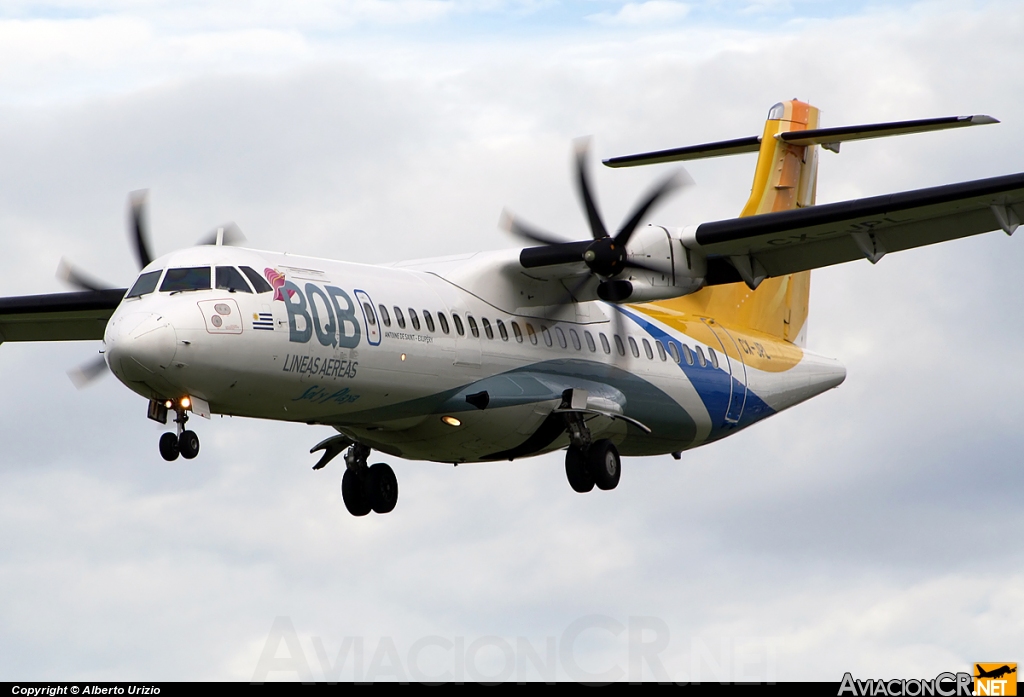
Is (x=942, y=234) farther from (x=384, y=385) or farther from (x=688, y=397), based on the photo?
(x=384, y=385)

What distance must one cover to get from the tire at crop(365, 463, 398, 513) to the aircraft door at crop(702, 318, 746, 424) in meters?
5.49

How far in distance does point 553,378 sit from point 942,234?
5.53 metres

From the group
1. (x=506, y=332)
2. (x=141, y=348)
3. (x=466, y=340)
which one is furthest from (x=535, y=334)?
(x=141, y=348)

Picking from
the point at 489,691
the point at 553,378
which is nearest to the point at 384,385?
the point at 553,378

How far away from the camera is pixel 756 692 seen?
14.7 m

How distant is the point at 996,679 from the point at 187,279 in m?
9.61

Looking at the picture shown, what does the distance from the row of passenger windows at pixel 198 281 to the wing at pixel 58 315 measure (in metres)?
3.46

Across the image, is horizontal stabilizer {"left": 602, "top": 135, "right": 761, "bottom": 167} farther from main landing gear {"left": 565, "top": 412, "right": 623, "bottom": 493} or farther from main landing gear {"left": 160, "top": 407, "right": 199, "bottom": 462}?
main landing gear {"left": 160, "top": 407, "right": 199, "bottom": 462}

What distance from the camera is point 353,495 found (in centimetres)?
2214

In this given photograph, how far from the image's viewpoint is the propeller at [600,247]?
20.4 meters

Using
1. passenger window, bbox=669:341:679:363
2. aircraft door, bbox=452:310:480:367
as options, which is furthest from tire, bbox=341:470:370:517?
passenger window, bbox=669:341:679:363

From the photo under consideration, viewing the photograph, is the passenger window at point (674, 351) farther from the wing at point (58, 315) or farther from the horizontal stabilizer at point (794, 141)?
the wing at point (58, 315)

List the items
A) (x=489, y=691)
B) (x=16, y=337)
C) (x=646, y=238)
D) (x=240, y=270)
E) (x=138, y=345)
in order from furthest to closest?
(x=16, y=337)
(x=646, y=238)
(x=240, y=270)
(x=138, y=345)
(x=489, y=691)

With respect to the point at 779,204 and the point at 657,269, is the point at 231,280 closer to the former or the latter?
the point at 657,269
